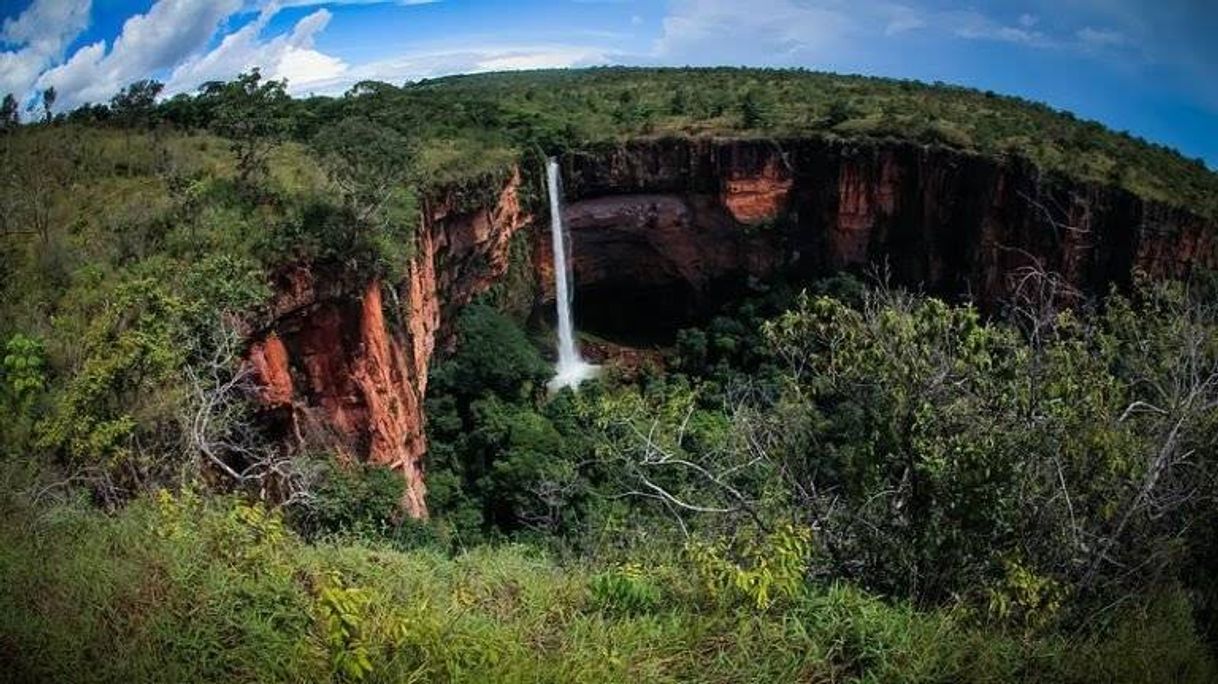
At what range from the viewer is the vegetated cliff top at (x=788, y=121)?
23.1 meters

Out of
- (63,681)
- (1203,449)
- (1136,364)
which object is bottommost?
(63,681)

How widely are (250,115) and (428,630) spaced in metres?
14.2

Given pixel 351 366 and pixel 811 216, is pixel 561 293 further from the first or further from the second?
pixel 351 366

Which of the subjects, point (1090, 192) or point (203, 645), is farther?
point (1090, 192)

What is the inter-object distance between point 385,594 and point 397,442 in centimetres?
1181

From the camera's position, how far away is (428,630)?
4039 millimetres

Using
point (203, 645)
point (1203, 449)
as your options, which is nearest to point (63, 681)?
point (203, 645)

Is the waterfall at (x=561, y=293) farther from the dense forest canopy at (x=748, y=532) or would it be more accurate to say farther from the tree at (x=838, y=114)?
the dense forest canopy at (x=748, y=532)

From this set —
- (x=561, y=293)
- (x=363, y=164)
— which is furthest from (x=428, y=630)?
(x=561, y=293)

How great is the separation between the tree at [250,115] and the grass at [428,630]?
12067 mm

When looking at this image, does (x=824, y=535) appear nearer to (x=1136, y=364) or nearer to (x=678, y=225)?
(x=1136, y=364)

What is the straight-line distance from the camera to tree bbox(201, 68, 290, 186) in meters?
15.4

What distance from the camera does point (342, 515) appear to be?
41.3 ft

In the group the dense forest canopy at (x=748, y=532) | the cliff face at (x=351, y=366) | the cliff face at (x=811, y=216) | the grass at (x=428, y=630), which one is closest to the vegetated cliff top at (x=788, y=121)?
the cliff face at (x=811, y=216)
